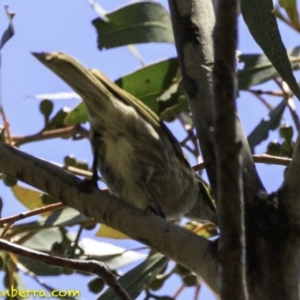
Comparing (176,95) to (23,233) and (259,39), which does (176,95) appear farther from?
(259,39)

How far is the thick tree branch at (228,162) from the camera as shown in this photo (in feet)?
3.71

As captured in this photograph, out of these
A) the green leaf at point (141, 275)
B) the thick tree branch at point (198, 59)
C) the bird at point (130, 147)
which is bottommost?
the green leaf at point (141, 275)

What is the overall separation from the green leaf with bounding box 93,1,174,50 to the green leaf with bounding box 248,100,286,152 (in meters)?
0.50

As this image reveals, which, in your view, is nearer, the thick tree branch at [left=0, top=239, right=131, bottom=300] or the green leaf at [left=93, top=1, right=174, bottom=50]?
the thick tree branch at [left=0, top=239, right=131, bottom=300]

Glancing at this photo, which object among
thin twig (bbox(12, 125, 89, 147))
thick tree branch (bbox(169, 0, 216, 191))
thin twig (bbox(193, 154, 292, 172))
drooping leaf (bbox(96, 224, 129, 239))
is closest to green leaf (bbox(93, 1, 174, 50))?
thin twig (bbox(12, 125, 89, 147))

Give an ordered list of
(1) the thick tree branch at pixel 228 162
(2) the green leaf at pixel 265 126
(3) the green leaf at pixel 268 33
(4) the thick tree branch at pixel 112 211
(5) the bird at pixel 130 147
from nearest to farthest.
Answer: (1) the thick tree branch at pixel 228 162 → (4) the thick tree branch at pixel 112 211 → (3) the green leaf at pixel 268 33 → (5) the bird at pixel 130 147 → (2) the green leaf at pixel 265 126

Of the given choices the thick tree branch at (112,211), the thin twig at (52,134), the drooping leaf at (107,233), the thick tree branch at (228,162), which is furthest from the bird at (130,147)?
the thick tree branch at (228,162)

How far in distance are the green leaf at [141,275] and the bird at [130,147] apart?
0.54ft

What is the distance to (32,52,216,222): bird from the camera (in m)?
1.99

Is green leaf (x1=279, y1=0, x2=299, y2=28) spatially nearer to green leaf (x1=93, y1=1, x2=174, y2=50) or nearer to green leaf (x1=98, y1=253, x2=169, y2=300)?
green leaf (x1=93, y1=1, x2=174, y2=50)

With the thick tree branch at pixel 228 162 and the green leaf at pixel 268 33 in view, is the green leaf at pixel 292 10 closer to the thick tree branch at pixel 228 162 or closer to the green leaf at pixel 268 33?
the green leaf at pixel 268 33

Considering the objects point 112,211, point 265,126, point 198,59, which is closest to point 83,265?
point 112,211

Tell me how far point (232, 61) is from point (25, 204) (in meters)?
1.62

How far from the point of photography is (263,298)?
135 cm
